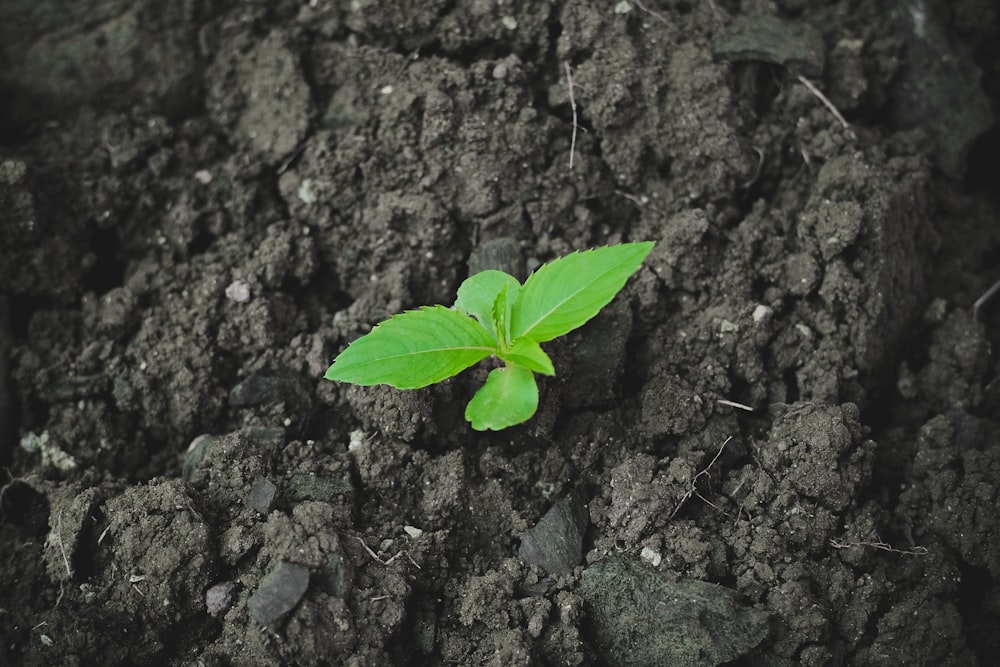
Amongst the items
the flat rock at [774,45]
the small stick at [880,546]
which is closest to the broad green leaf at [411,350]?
the small stick at [880,546]

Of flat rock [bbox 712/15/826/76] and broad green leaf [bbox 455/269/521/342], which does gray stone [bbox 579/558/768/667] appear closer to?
broad green leaf [bbox 455/269/521/342]

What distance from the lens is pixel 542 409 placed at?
6.63ft

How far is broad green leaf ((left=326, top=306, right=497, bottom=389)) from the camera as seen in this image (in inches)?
71.2

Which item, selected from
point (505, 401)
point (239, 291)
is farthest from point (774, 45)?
point (239, 291)

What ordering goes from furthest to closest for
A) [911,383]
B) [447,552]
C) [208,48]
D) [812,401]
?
[208,48] < [911,383] < [812,401] < [447,552]

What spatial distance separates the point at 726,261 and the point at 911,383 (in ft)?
1.85

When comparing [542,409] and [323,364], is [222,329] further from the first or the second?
[542,409]

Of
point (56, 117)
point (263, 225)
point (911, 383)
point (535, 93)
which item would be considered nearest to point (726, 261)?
point (911, 383)

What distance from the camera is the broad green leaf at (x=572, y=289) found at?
182cm

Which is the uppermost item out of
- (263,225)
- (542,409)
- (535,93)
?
(535,93)

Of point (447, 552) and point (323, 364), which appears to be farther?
point (323, 364)

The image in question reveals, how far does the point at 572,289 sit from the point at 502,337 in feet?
0.63

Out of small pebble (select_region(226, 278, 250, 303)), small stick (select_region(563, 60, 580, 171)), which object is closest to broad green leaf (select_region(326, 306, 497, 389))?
small pebble (select_region(226, 278, 250, 303))

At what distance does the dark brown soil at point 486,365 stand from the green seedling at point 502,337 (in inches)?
6.9
